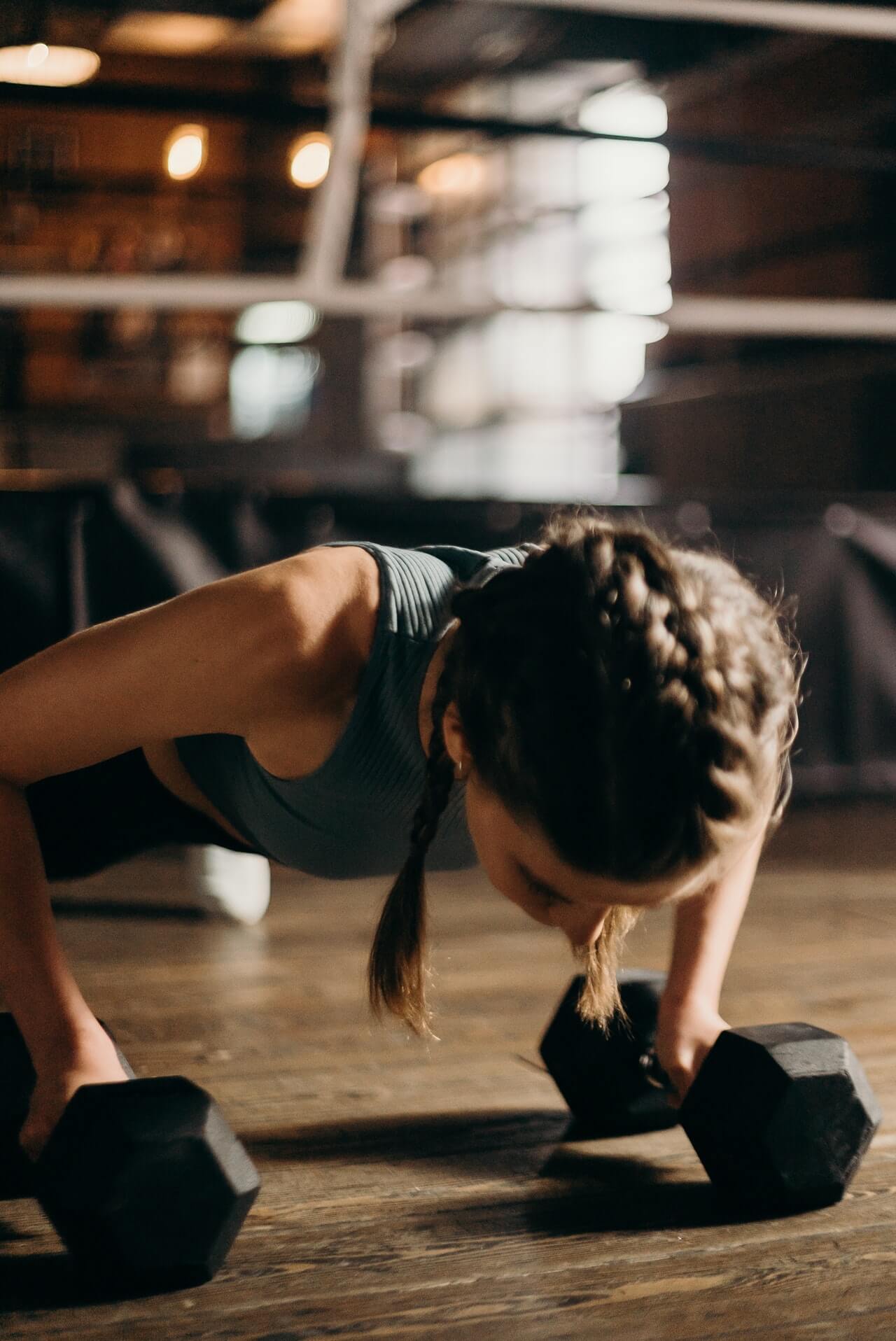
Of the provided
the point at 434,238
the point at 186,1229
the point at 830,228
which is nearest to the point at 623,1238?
the point at 186,1229

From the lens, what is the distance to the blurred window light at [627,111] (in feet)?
20.2

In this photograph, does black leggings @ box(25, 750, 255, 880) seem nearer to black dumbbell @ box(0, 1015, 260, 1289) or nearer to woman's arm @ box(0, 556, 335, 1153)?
woman's arm @ box(0, 556, 335, 1153)

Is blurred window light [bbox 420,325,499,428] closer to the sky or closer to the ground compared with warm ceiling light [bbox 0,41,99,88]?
closer to the ground

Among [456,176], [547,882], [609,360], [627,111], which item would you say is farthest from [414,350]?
[547,882]

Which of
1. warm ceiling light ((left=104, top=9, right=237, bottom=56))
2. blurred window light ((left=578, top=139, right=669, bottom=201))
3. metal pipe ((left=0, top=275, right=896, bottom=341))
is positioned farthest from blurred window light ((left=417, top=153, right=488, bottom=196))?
metal pipe ((left=0, top=275, right=896, bottom=341))

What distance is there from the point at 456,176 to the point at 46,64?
122 inches

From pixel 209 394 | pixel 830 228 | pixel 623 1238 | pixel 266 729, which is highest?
pixel 830 228

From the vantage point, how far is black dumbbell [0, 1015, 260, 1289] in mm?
Answer: 839

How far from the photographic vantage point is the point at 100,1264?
85 cm

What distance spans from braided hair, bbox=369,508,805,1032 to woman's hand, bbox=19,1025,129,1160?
0.32 metres

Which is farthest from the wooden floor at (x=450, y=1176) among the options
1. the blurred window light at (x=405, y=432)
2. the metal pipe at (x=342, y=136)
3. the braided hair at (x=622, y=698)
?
the blurred window light at (x=405, y=432)

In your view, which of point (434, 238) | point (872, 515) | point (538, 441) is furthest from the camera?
point (434, 238)

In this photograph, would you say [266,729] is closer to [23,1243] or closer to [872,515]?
[23,1243]

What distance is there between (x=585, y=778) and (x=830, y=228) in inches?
197
